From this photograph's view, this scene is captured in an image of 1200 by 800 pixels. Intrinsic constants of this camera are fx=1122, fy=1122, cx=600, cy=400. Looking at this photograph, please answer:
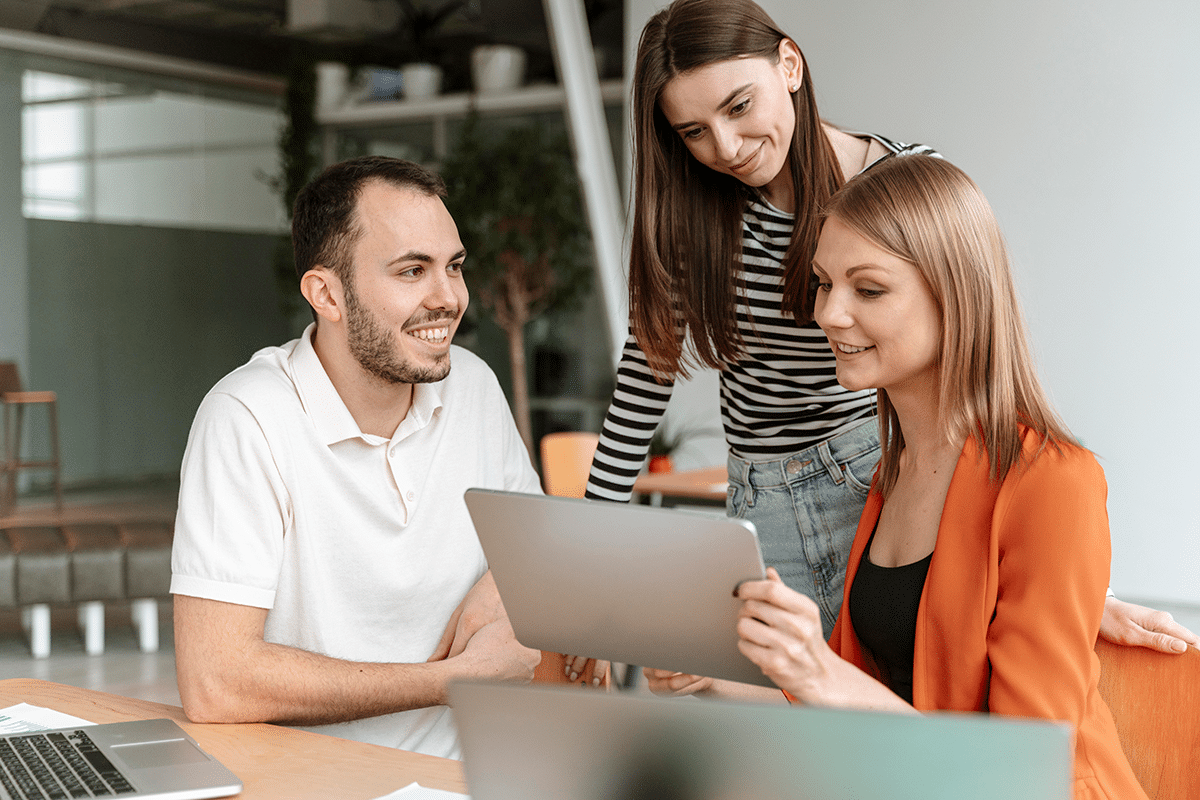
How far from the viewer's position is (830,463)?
181 centimetres

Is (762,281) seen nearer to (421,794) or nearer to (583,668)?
(583,668)

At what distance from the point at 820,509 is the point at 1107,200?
10.00 feet

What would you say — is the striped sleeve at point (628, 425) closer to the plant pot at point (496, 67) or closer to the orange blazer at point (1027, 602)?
the orange blazer at point (1027, 602)

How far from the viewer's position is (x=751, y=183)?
177cm

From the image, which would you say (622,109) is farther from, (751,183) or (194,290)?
(751,183)

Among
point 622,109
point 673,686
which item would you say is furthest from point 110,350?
point 673,686

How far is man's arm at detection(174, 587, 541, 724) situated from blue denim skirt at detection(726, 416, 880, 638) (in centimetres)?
59

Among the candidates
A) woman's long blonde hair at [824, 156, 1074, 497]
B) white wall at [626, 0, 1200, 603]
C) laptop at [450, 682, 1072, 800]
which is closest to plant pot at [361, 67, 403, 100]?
white wall at [626, 0, 1200, 603]

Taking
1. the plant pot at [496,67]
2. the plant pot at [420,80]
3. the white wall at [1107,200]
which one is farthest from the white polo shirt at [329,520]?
the plant pot at [496,67]

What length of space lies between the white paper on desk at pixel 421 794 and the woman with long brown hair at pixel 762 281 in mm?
821

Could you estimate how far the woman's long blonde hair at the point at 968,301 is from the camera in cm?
134

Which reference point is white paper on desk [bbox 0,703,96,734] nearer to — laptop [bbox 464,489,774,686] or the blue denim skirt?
laptop [bbox 464,489,774,686]

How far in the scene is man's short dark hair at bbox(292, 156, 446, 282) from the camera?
68.1 inches

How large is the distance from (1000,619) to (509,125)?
4608mm
